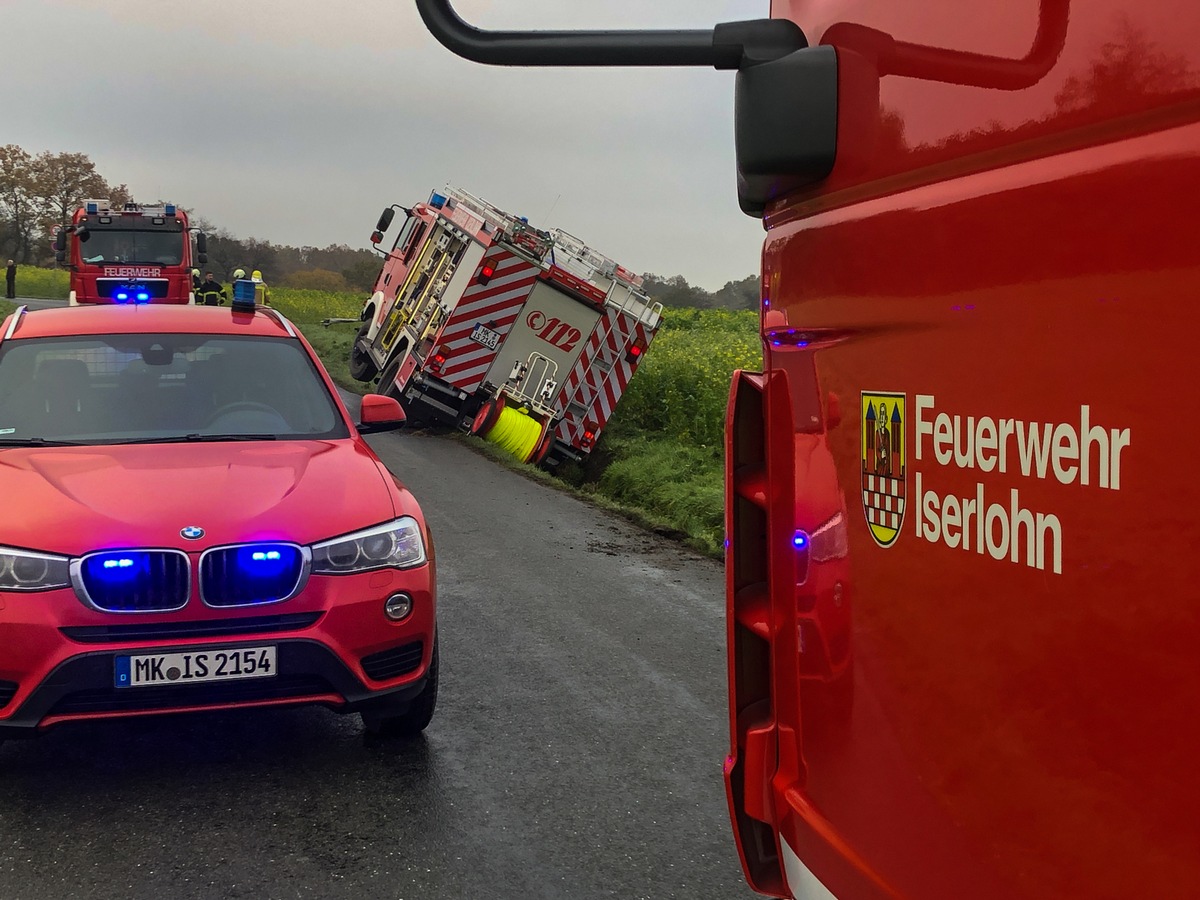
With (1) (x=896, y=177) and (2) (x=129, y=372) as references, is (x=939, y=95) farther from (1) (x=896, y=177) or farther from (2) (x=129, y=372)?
(2) (x=129, y=372)

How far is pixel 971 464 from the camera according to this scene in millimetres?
1449

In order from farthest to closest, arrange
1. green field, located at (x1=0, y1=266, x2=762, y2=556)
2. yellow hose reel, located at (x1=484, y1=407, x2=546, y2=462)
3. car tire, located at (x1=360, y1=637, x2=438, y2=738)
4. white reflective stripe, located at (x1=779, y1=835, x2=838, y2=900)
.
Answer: yellow hose reel, located at (x1=484, y1=407, x2=546, y2=462) < green field, located at (x1=0, y1=266, x2=762, y2=556) < car tire, located at (x1=360, y1=637, x2=438, y2=738) < white reflective stripe, located at (x1=779, y1=835, x2=838, y2=900)

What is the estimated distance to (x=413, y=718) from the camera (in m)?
4.49

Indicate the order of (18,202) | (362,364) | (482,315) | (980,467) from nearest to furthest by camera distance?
(980,467)
(482,315)
(362,364)
(18,202)

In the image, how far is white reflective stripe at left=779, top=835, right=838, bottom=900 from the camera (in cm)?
189

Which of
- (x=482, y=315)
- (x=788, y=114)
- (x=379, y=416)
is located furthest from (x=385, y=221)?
(x=788, y=114)

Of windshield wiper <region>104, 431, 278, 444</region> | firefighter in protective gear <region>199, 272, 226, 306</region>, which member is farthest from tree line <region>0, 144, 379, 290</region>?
windshield wiper <region>104, 431, 278, 444</region>

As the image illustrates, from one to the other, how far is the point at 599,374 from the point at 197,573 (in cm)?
1128

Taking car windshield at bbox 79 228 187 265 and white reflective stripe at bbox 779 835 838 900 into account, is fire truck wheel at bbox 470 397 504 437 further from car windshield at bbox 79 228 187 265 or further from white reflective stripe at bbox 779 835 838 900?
white reflective stripe at bbox 779 835 838 900

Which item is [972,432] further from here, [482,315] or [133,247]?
[133,247]

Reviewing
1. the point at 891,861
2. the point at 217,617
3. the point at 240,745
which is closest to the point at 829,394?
the point at 891,861

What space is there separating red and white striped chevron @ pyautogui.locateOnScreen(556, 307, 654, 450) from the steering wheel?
959 cm

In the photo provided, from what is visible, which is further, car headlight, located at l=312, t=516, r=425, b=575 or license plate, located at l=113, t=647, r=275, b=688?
car headlight, located at l=312, t=516, r=425, b=575

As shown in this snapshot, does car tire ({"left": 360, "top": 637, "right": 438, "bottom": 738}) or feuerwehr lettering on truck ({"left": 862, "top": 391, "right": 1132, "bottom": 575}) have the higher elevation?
feuerwehr lettering on truck ({"left": 862, "top": 391, "right": 1132, "bottom": 575})
